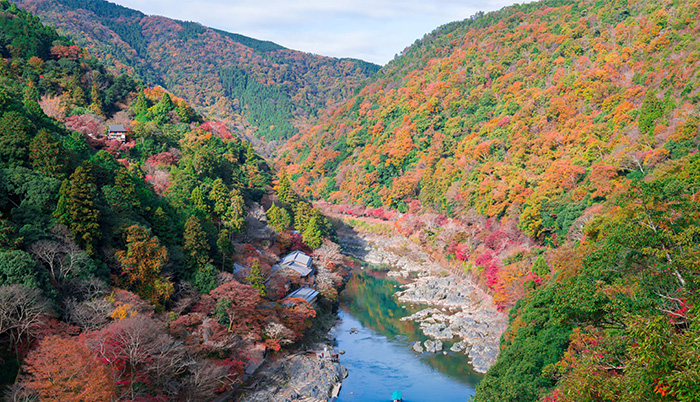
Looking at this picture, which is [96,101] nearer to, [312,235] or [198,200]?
[198,200]

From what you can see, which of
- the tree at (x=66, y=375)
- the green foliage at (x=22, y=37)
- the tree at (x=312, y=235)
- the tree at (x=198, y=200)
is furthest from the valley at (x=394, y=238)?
the tree at (x=198, y=200)

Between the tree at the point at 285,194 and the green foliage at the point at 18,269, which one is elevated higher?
the green foliage at the point at 18,269

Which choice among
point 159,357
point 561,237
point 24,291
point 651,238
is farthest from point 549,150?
point 24,291

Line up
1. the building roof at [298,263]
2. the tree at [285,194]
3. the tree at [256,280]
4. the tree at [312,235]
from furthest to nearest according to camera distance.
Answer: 1. the tree at [285,194]
2. the tree at [312,235]
3. the building roof at [298,263]
4. the tree at [256,280]

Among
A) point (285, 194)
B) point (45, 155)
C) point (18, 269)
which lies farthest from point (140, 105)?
point (18, 269)

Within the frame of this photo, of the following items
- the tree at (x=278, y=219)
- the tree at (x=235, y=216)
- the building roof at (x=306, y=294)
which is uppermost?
the tree at (x=235, y=216)

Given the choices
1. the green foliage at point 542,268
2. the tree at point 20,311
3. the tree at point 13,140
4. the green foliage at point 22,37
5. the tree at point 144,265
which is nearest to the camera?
the tree at point 20,311

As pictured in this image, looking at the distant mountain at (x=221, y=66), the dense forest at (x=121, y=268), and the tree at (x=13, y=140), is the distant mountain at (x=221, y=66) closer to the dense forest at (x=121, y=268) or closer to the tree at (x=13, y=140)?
the dense forest at (x=121, y=268)
